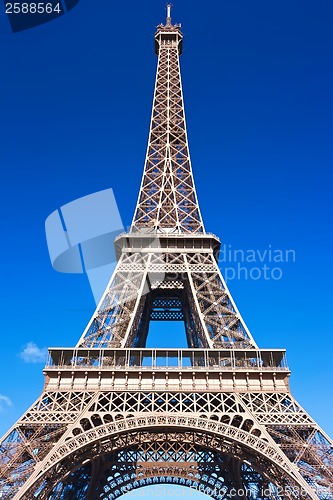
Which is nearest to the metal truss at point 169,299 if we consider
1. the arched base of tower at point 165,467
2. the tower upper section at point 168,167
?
the tower upper section at point 168,167

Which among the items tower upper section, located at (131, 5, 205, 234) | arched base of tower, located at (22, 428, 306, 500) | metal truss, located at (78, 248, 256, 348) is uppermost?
tower upper section, located at (131, 5, 205, 234)

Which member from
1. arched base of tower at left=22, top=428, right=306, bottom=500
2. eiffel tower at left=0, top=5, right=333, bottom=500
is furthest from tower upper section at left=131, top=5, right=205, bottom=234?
arched base of tower at left=22, top=428, right=306, bottom=500

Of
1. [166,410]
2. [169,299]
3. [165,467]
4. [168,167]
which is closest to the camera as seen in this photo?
[166,410]

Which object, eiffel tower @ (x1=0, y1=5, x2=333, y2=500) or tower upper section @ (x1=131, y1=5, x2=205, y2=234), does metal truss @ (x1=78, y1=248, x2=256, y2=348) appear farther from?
tower upper section @ (x1=131, y1=5, x2=205, y2=234)

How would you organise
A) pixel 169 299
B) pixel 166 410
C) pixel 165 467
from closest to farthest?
pixel 166 410
pixel 165 467
pixel 169 299

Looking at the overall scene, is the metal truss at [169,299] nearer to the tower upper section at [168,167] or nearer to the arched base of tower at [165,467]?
the tower upper section at [168,167]

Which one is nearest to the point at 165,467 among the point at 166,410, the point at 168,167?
the point at 166,410

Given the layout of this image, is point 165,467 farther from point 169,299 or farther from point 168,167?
point 168,167
